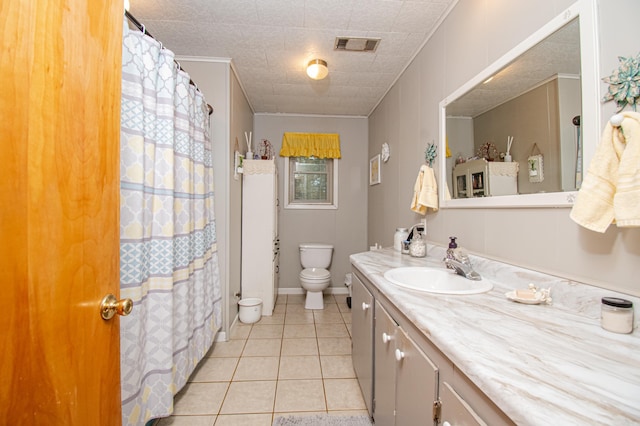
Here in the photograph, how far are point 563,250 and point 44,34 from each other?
4.97 feet

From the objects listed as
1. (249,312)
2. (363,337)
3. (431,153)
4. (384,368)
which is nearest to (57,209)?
(384,368)

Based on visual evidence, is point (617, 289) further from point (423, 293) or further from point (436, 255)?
point (436, 255)

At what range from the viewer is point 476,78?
1.38 m

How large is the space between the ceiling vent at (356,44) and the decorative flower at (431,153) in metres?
0.93

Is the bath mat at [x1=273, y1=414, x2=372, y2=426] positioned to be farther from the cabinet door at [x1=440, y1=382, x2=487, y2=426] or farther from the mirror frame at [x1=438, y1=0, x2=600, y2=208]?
the mirror frame at [x1=438, y1=0, x2=600, y2=208]

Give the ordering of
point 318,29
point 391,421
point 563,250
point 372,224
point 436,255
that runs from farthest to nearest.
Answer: point 372,224 → point 318,29 → point 436,255 → point 391,421 → point 563,250

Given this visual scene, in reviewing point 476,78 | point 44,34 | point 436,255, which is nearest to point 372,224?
point 436,255

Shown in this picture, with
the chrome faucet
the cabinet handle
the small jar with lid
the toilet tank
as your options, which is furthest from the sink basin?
the toilet tank

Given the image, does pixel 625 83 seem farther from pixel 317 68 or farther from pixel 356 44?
pixel 317 68

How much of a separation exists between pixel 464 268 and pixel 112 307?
1.29 m

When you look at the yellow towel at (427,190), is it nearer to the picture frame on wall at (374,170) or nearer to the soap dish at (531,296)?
the soap dish at (531,296)

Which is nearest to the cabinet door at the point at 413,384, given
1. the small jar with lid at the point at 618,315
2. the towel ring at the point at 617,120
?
the small jar with lid at the point at 618,315

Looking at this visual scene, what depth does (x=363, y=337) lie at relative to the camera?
1.52 m

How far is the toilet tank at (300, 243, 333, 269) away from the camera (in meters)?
3.31
